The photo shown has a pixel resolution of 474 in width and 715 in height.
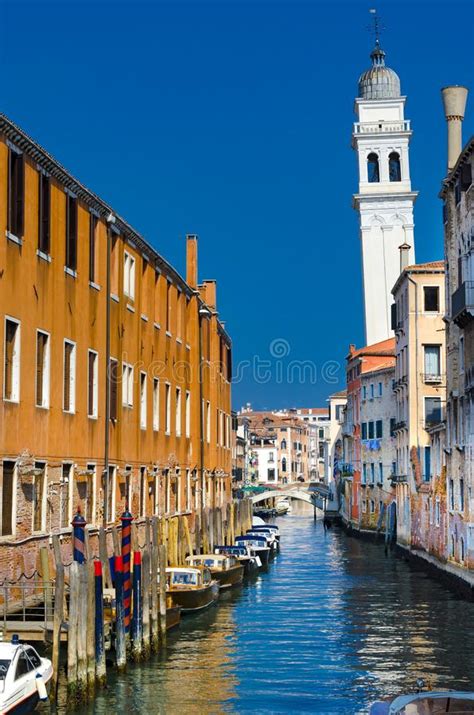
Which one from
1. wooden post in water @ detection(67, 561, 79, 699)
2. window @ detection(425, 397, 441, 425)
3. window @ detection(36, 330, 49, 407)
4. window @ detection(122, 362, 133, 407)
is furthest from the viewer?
window @ detection(425, 397, 441, 425)

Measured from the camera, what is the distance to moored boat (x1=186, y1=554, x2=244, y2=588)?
32.8 m

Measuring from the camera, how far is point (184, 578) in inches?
1112

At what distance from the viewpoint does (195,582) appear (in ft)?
92.5

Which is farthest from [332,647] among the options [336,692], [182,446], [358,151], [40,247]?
[358,151]

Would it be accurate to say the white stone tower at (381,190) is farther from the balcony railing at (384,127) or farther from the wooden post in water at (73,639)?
the wooden post in water at (73,639)

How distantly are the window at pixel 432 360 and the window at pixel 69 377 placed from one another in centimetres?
2593

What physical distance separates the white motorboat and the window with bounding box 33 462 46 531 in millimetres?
6440

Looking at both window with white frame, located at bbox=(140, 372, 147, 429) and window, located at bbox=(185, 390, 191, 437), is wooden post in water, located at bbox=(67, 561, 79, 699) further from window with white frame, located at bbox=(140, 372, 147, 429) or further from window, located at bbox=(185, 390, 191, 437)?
window, located at bbox=(185, 390, 191, 437)

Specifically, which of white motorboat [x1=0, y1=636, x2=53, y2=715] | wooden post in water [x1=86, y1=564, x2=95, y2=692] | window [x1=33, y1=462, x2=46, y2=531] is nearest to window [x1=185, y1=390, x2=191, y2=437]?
window [x1=33, y1=462, x2=46, y2=531]

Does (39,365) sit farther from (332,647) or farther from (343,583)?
(343,583)

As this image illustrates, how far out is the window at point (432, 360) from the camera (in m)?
47.6

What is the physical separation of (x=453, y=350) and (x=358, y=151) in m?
58.0

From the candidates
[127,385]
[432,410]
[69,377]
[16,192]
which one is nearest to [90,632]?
[69,377]

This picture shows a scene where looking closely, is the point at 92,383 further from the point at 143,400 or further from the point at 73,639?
Result: the point at 73,639
